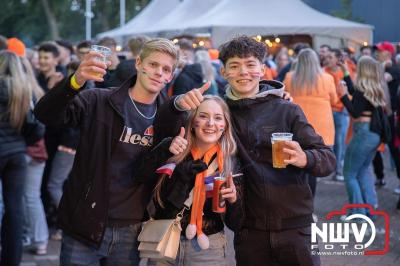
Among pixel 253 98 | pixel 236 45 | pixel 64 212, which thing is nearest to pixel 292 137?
pixel 253 98

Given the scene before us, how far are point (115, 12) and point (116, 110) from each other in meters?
57.1

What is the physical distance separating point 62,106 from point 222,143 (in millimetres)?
842

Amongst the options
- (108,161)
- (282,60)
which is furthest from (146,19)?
(108,161)

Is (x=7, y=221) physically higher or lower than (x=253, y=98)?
lower

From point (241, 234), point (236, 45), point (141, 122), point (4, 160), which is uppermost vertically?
point (236, 45)

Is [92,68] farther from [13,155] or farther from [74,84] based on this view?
[13,155]

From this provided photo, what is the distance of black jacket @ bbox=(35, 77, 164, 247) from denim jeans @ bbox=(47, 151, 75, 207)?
332 centimetres

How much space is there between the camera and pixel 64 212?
11.7 ft

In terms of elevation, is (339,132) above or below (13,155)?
below

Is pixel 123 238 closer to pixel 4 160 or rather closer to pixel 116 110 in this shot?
pixel 116 110

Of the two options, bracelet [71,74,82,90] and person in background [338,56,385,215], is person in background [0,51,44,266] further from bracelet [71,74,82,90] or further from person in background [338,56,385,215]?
person in background [338,56,385,215]

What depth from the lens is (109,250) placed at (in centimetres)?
351

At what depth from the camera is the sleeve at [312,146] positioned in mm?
3361

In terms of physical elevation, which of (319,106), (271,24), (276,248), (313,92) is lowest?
(271,24)
